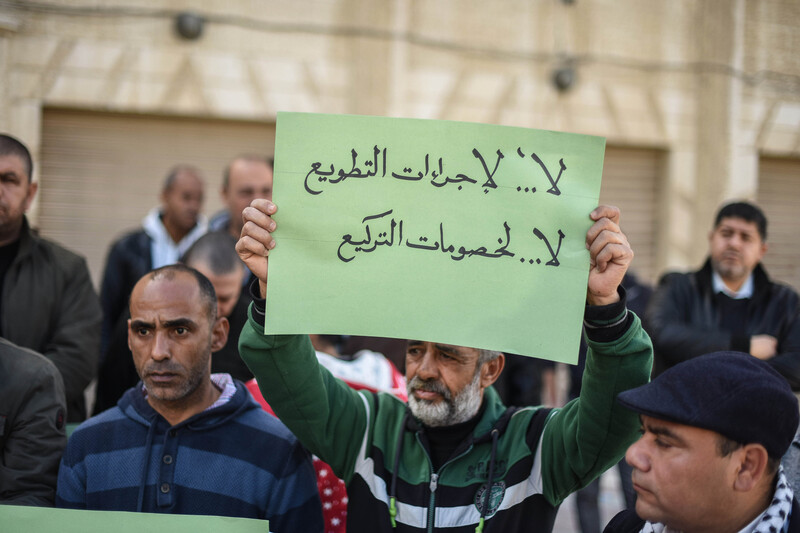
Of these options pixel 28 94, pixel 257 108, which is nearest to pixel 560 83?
pixel 257 108

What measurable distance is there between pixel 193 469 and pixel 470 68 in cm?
678

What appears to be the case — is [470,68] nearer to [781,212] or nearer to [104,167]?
[104,167]

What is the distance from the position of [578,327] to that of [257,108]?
6340 millimetres

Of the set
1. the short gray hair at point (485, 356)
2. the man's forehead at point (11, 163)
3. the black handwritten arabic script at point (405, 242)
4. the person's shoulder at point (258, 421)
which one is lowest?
the person's shoulder at point (258, 421)

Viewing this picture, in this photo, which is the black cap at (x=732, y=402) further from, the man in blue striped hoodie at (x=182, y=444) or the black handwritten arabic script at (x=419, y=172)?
the man in blue striped hoodie at (x=182, y=444)

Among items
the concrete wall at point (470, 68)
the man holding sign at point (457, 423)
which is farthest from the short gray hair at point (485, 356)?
the concrete wall at point (470, 68)

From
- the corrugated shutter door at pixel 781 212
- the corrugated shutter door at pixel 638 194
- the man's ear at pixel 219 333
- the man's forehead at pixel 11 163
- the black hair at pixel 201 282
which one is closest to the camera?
the black hair at pixel 201 282

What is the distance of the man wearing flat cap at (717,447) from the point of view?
184 cm

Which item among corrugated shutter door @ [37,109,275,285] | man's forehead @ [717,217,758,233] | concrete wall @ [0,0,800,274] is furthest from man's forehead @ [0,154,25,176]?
corrugated shutter door @ [37,109,275,285]

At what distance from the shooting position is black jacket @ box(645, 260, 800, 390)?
4.02 meters

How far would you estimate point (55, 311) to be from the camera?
3609 millimetres

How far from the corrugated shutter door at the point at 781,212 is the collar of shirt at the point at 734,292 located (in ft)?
20.2

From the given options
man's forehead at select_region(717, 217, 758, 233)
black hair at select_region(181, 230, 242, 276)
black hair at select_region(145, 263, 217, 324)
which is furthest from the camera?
man's forehead at select_region(717, 217, 758, 233)

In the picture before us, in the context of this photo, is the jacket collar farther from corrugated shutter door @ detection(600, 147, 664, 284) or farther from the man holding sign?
corrugated shutter door @ detection(600, 147, 664, 284)
